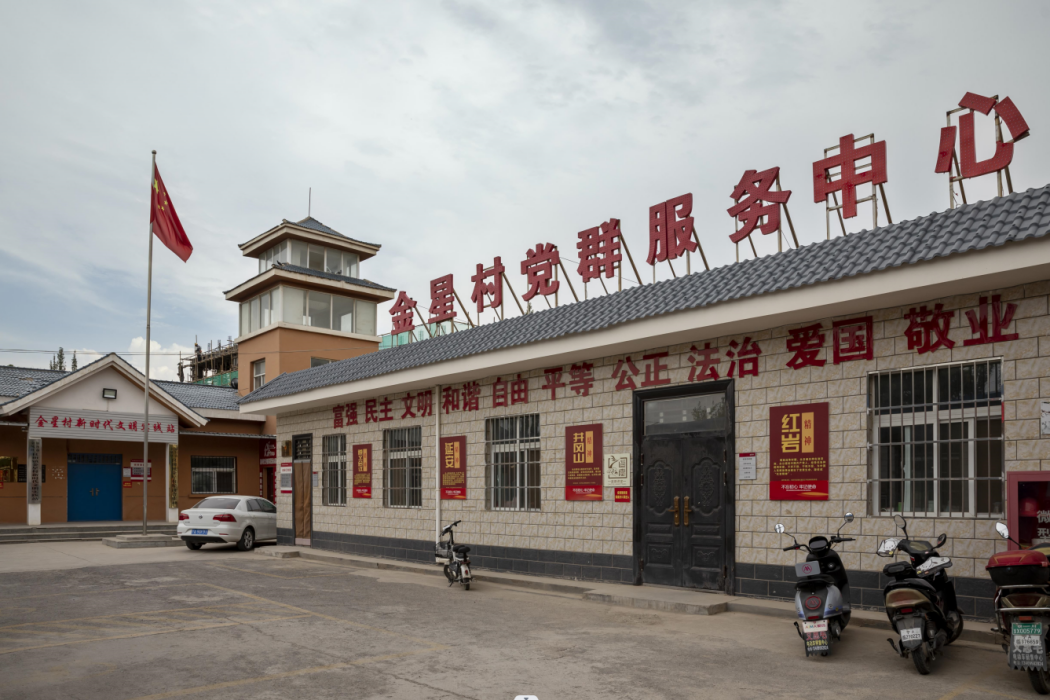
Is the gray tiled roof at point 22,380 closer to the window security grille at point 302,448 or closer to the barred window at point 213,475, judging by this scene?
the barred window at point 213,475

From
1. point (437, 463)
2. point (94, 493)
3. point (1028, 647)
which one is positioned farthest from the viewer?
point (94, 493)

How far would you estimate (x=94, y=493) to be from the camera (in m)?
23.9

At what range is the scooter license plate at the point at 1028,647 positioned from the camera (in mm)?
5355

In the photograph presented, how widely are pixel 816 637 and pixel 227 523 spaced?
48.3ft

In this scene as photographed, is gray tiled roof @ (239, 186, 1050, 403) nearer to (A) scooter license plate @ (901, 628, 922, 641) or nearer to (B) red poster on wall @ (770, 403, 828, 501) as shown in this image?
(B) red poster on wall @ (770, 403, 828, 501)

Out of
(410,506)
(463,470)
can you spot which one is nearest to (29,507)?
(410,506)

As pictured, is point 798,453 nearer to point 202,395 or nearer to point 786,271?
point 786,271

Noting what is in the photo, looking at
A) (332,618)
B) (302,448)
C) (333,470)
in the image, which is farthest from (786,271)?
(302,448)

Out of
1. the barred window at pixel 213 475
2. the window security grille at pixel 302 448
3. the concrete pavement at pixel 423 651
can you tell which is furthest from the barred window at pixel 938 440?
the barred window at pixel 213 475

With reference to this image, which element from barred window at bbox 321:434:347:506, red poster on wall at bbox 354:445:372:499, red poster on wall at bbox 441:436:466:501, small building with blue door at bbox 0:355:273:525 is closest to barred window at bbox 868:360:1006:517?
red poster on wall at bbox 441:436:466:501

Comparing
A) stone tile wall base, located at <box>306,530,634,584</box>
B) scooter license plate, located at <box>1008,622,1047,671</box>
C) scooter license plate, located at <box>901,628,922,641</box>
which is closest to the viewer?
scooter license plate, located at <box>1008,622,1047,671</box>

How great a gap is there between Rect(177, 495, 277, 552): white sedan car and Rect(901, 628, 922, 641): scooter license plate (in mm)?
15392

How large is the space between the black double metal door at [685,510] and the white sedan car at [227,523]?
441 inches

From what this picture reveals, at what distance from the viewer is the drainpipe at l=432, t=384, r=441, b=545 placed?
14.0 meters
